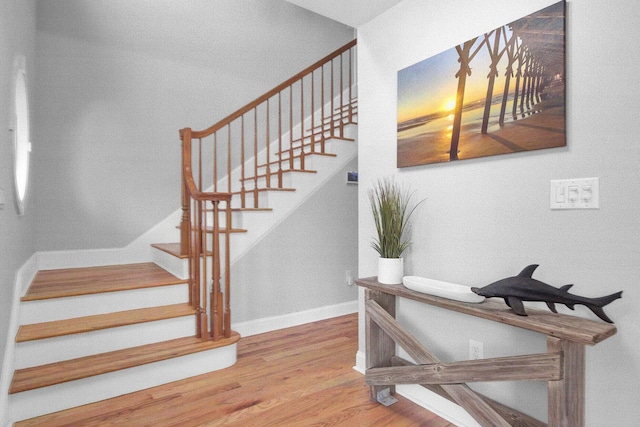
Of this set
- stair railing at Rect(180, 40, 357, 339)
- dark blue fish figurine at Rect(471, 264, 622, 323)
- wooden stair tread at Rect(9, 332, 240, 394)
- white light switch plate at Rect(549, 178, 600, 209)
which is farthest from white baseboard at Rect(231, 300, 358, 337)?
white light switch plate at Rect(549, 178, 600, 209)

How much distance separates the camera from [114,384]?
200cm

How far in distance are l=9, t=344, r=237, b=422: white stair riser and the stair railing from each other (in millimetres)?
177

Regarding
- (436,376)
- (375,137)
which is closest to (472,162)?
(375,137)

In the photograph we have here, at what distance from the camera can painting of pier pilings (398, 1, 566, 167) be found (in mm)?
1384

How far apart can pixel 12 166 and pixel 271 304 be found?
2039 mm

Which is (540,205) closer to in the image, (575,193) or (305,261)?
(575,193)

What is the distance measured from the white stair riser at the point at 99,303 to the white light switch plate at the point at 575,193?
92.9 inches

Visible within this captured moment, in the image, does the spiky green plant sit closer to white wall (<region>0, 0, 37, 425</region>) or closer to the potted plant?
the potted plant

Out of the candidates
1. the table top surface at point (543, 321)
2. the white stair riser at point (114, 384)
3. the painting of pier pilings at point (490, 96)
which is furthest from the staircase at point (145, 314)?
the table top surface at point (543, 321)

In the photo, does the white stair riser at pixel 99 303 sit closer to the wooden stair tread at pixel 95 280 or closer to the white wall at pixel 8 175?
the wooden stair tread at pixel 95 280

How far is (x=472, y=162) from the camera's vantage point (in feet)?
5.56

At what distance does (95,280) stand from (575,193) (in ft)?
9.89

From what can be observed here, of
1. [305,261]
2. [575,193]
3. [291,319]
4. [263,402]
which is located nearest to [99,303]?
[263,402]

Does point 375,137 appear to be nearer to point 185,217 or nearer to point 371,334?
point 371,334
